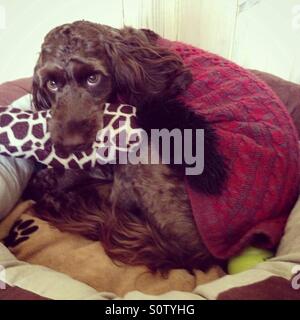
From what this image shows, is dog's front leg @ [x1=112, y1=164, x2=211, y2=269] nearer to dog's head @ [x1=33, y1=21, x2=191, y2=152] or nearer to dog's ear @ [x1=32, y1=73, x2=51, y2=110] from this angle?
dog's head @ [x1=33, y1=21, x2=191, y2=152]

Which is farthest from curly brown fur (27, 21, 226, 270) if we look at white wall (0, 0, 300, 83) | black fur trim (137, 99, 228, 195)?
white wall (0, 0, 300, 83)

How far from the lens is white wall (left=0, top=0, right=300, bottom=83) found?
6.02 feet

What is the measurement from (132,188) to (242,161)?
32 cm

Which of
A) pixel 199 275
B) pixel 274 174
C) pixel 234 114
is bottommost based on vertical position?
pixel 199 275

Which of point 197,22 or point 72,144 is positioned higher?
point 197,22

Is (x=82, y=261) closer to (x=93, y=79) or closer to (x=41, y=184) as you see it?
(x=41, y=184)

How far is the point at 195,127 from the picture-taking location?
3.33 feet

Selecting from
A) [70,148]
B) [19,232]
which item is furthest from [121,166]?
[19,232]

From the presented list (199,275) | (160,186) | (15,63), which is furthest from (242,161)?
(15,63)

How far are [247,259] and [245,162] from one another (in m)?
0.27
